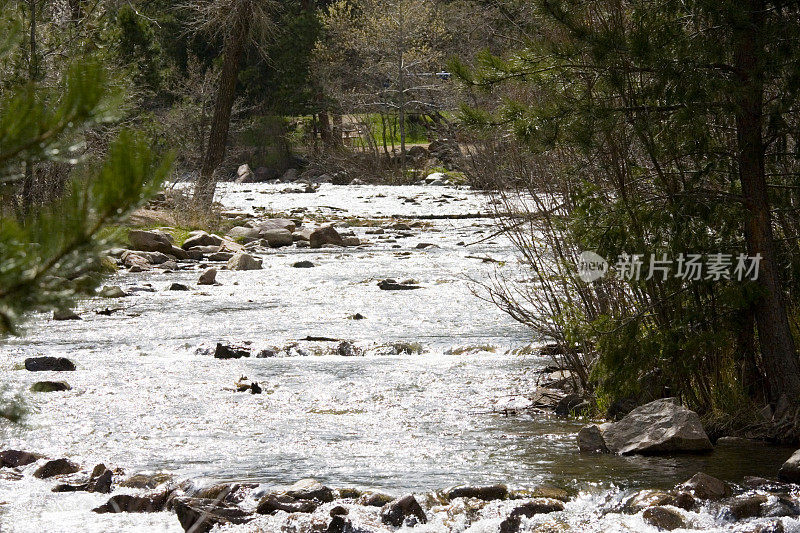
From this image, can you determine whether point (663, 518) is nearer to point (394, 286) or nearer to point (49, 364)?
point (49, 364)

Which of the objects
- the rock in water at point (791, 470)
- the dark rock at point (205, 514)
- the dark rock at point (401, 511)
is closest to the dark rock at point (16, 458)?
the dark rock at point (205, 514)

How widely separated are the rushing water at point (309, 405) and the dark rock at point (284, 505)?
0.35 meters

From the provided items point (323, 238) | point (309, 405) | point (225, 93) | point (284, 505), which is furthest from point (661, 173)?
point (225, 93)

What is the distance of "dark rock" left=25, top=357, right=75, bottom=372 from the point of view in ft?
26.7

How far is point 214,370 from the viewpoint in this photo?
27.1 ft

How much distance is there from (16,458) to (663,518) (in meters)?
3.54

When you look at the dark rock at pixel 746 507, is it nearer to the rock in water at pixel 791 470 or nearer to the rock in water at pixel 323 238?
the rock in water at pixel 791 470

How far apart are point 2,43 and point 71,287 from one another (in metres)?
0.71

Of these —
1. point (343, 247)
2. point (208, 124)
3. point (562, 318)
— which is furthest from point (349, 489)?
point (208, 124)

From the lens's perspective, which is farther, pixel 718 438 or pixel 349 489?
pixel 718 438

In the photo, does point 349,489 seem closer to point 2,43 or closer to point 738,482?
point 738,482

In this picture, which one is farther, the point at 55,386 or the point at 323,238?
the point at 323,238

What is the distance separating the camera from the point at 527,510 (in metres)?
4.65

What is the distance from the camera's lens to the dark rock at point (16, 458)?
5457 millimetres
